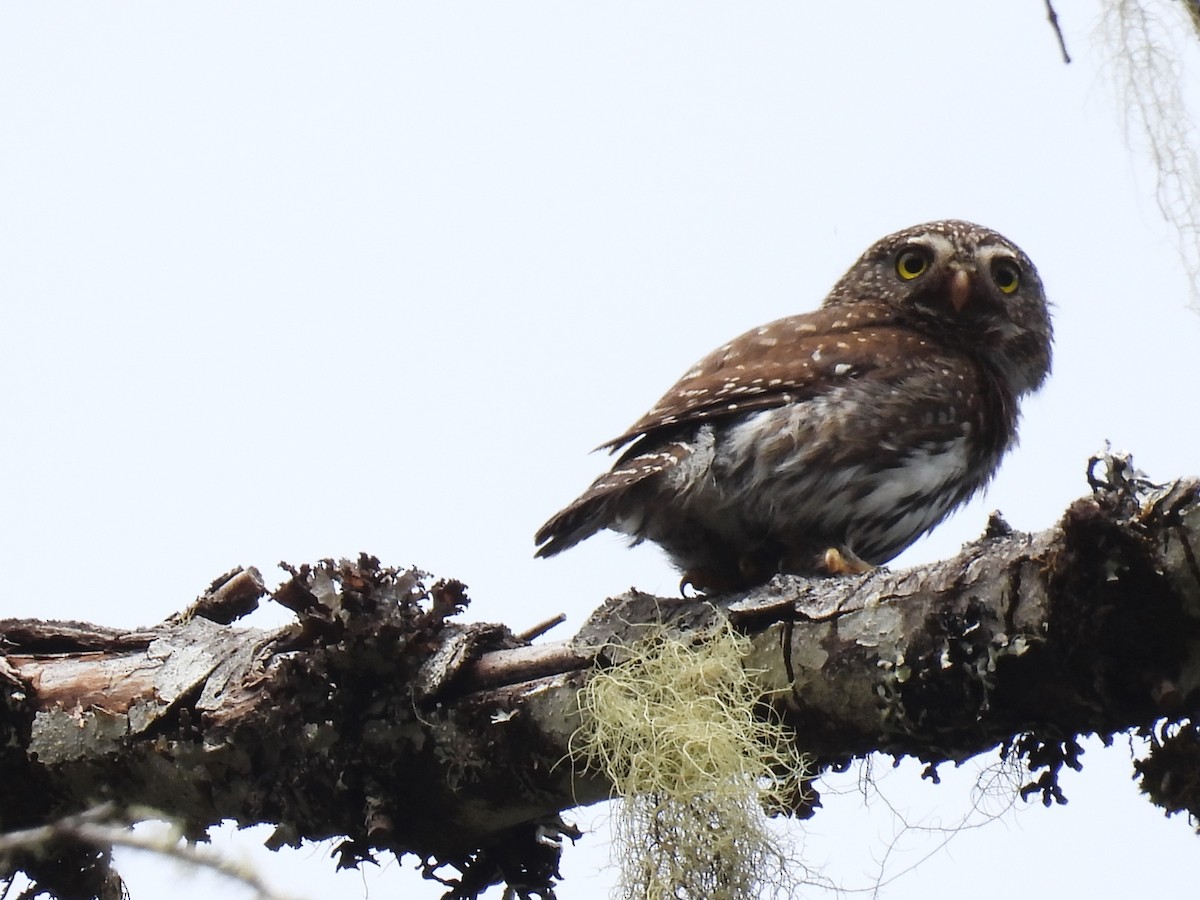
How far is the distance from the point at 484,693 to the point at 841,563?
1.16 metres

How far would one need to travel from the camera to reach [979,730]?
7.70 feet

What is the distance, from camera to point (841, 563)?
11.9 ft

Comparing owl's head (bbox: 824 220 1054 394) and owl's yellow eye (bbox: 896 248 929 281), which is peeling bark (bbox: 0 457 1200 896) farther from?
owl's yellow eye (bbox: 896 248 929 281)

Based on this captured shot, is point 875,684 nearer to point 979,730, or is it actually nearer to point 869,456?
point 979,730

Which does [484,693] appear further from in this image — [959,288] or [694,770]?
[959,288]

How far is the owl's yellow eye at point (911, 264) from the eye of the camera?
188 inches

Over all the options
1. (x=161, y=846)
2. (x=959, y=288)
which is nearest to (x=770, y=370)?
(x=959, y=288)

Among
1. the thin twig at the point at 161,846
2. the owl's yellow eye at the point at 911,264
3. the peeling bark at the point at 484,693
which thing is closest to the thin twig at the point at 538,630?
the peeling bark at the point at 484,693

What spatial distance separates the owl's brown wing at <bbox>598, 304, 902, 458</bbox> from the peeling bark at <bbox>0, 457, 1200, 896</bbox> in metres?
1.07

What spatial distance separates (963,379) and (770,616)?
68.2 inches

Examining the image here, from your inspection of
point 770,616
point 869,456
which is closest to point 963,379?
point 869,456

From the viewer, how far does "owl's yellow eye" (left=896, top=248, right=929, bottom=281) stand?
15.7 ft

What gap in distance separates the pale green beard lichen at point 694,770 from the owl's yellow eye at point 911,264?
2391 millimetres

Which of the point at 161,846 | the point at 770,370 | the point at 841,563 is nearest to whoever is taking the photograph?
the point at 161,846
